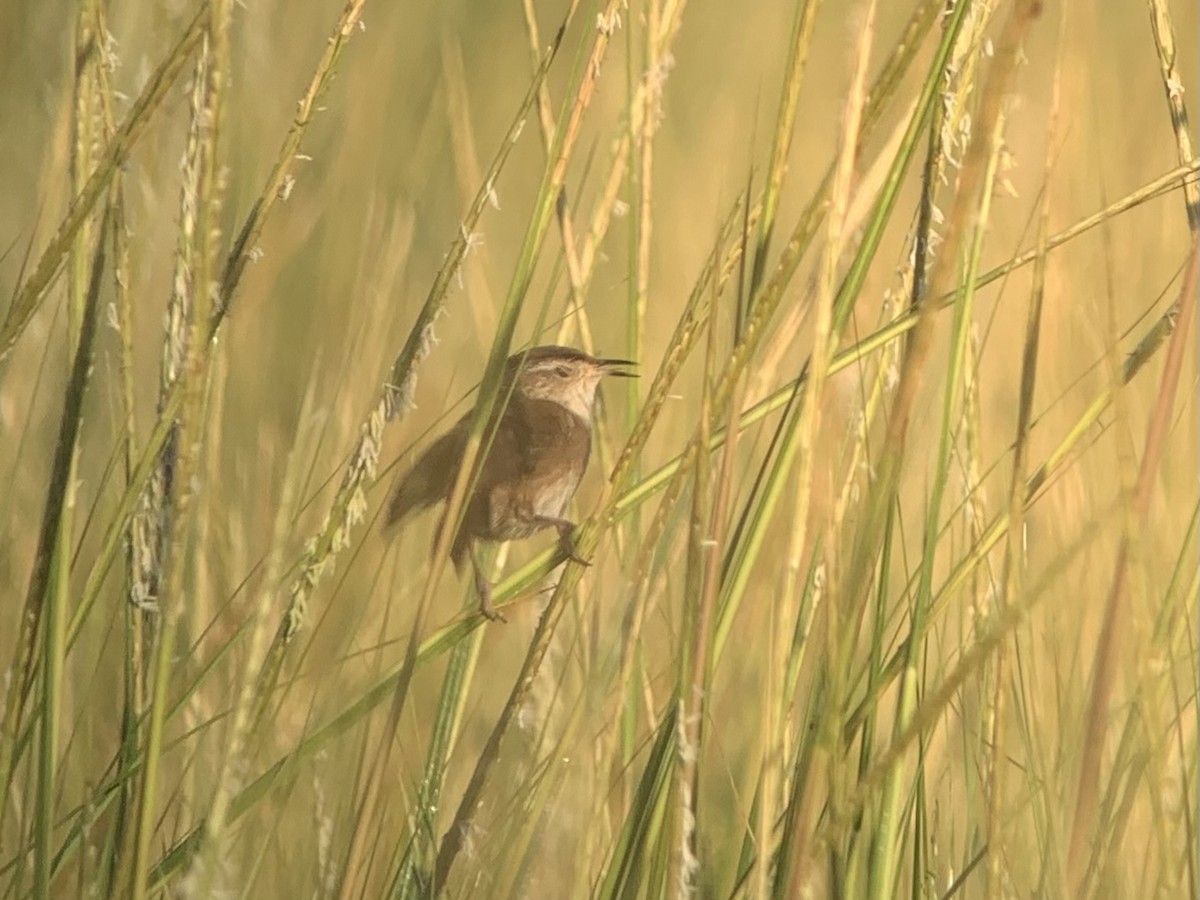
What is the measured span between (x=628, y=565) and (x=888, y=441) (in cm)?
38

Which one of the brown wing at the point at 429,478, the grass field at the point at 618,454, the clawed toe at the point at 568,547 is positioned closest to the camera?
the grass field at the point at 618,454

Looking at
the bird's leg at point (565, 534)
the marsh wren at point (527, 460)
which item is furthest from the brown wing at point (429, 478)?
the bird's leg at point (565, 534)

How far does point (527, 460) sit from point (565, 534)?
0.56ft

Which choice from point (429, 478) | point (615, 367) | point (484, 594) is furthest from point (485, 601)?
point (615, 367)

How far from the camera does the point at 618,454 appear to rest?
1011 mm

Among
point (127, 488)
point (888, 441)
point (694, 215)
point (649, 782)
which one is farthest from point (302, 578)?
point (694, 215)

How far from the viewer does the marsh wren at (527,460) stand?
103 centimetres

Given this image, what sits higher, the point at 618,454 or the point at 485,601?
the point at 618,454

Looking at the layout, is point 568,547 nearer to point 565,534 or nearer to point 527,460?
point 565,534

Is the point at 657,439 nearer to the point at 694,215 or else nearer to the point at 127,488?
the point at 694,215

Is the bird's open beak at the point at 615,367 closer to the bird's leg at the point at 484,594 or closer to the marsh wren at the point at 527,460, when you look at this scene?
the marsh wren at the point at 527,460

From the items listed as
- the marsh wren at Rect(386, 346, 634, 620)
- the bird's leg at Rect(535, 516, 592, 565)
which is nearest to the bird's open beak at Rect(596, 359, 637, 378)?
the marsh wren at Rect(386, 346, 634, 620)

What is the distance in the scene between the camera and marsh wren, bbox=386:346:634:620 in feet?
3.39

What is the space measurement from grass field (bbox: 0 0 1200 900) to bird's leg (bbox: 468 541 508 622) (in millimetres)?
20
